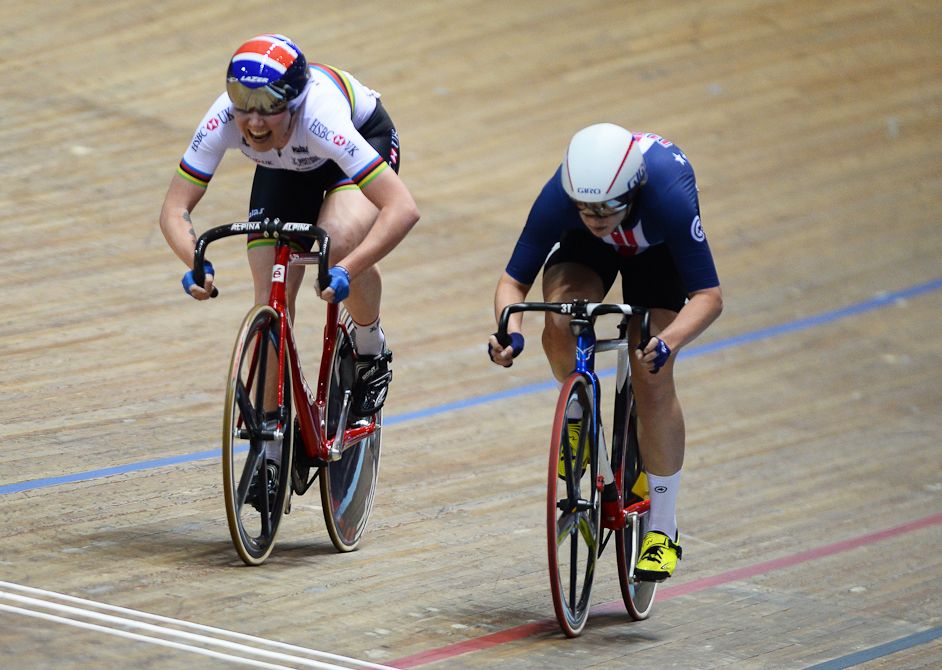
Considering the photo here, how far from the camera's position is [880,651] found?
3.58 metres

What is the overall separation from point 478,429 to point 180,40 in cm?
432

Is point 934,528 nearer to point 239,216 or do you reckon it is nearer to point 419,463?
point 419,463

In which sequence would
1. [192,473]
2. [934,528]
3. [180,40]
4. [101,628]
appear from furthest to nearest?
[180,40] → [934,528] → [192,473] → [101,628]

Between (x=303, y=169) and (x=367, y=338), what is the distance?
21.8 inches

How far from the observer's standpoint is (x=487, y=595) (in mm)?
3662

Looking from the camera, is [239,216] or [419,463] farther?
[239,216]

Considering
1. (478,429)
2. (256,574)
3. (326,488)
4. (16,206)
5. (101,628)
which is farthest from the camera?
(16,206)

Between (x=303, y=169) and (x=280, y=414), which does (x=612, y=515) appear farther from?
Result: (x=303, y=169)

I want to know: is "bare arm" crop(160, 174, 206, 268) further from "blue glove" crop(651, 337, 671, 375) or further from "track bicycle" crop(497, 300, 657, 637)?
"blue glove" crop(651, 337, 671, 375)

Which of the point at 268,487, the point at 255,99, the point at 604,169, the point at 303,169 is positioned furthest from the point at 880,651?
the point at 255,99

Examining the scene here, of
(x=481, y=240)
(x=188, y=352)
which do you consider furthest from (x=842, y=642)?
(x=481, y=240)

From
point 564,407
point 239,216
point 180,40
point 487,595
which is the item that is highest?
point 180,40

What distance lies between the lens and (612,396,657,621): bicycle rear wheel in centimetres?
355

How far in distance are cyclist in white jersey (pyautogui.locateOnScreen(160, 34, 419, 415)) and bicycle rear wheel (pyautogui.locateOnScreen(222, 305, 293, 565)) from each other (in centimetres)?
18
